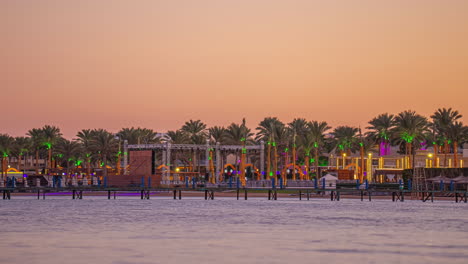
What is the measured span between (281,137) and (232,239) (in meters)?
104

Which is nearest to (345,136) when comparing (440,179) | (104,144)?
(104,144)

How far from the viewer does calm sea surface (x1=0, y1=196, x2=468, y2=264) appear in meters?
31.3

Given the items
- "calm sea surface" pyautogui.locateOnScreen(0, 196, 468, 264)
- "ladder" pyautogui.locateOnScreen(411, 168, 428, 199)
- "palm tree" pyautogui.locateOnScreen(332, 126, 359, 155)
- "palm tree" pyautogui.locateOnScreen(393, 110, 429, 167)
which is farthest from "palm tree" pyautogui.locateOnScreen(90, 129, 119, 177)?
"calm sea surface" pyautogui.locateOnScreen(0, 196, 468, 264)

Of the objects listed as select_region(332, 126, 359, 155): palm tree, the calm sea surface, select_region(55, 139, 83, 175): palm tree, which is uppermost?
select_region(332, 126, 359, 155): palm tree

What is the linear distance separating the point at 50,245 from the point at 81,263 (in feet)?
23.9

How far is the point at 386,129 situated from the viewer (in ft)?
437

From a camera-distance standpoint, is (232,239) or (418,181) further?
(418,181)

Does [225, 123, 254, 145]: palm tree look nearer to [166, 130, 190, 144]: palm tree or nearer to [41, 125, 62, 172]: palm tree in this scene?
[166, 130, 190, 144]: palm tree

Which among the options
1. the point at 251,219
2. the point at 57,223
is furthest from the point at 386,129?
the point at 57,223

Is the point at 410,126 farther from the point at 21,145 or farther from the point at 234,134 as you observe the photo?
the point at 21,145

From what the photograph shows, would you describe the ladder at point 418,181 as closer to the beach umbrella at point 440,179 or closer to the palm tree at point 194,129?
the beach umbrella at point 440,179

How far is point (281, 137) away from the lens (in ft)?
468

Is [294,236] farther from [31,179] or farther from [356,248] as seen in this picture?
[31,179]

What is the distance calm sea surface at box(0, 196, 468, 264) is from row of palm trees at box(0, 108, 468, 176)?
70.2 metres
